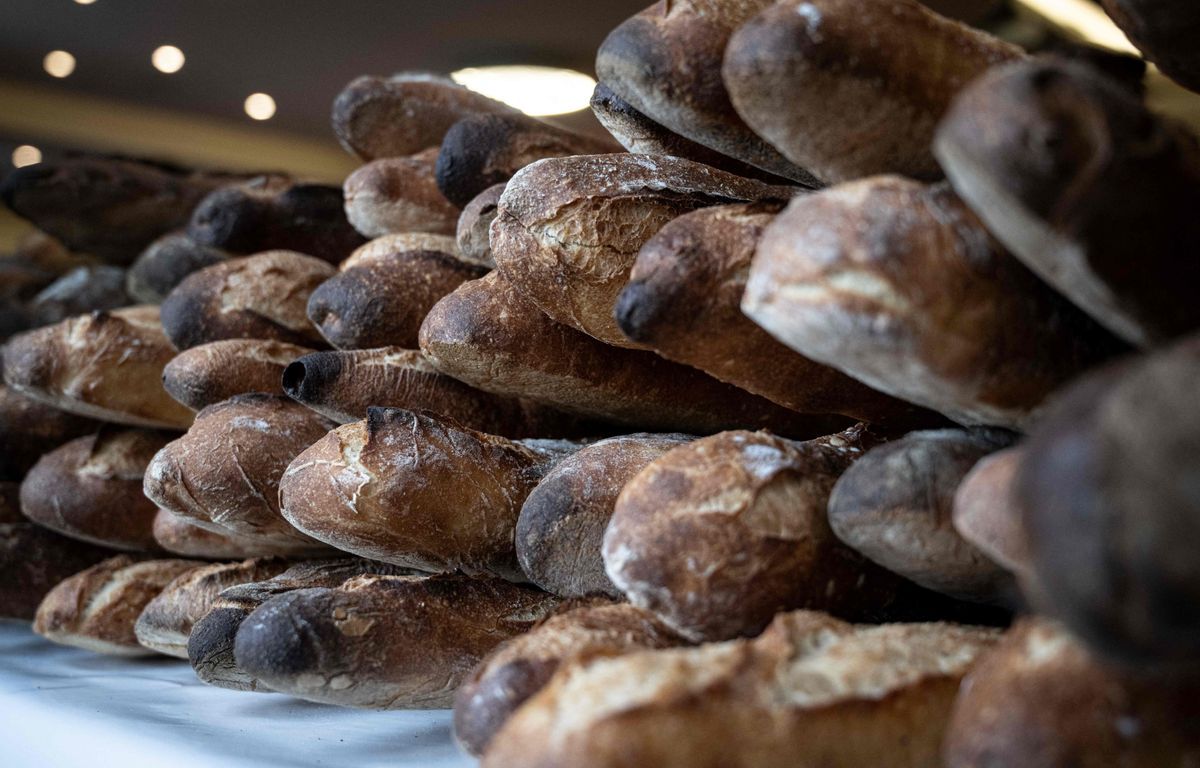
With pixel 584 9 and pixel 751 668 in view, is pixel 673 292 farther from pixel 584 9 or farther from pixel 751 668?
pixel 584 9

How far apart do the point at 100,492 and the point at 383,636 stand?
969mm

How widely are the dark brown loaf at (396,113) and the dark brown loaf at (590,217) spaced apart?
27.6 inches

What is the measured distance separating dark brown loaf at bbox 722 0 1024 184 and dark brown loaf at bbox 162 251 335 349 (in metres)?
1.11

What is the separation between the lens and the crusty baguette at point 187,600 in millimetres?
1587

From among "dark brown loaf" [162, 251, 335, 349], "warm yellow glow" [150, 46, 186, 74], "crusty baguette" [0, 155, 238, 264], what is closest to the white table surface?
"dark brown loaf" [162, 251, 335, 349]

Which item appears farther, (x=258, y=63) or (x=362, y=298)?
(x=258, y=63)

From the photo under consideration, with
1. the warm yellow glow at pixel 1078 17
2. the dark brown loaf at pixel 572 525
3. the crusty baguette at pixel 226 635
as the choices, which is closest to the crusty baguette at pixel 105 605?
the crusty baguette at pixel 226 635

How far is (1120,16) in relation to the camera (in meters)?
Answer: 1.01

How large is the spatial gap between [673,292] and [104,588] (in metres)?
1.32

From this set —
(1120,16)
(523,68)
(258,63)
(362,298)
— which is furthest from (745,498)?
(258,63)

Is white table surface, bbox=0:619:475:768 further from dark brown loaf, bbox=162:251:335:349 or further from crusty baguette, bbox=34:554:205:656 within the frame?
dark brown loaf, bbox=162:251:335:349

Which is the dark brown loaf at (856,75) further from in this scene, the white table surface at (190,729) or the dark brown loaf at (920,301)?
the white table surface at (190,729)

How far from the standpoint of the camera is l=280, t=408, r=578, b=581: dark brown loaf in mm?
1264

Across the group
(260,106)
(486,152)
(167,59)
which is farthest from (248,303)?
(260,106)
